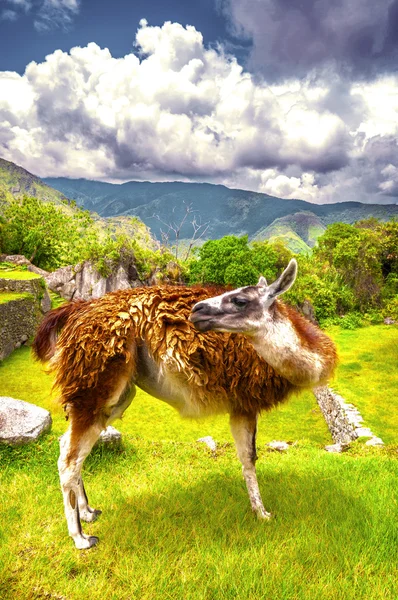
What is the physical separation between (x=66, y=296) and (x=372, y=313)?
23390 mm

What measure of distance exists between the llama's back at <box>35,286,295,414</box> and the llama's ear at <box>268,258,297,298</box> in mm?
605

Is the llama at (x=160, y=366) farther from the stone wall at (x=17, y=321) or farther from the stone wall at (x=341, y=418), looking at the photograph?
the stone wall at (x=17, y=321)

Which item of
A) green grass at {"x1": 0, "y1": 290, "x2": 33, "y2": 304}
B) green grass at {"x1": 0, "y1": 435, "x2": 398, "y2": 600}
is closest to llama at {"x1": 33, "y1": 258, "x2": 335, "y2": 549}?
green grass at {"x1": 0, "y1": 435, "x2": 398, "y2": 600}

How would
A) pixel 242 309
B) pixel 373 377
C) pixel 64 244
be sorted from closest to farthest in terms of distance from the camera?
pixel 242 309 < pixel 373 377 < pixel 64 244

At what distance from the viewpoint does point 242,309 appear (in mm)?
2902

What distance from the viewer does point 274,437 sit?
11.0 m

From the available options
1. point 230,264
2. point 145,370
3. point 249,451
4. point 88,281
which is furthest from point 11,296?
point 249,451

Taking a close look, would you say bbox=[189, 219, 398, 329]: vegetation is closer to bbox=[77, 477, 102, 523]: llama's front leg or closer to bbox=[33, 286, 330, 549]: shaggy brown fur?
bbox=[33, 286, 330, 549]: shaggy brown fur

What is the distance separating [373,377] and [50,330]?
15.3m

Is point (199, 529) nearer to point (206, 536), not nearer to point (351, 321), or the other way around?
point (206, 536)

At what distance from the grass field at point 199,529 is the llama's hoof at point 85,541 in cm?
6

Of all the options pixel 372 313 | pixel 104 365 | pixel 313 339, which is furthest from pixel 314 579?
pixel 372 313

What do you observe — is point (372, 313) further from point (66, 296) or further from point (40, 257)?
point (40, 257)

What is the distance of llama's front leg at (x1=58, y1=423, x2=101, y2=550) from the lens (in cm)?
296
